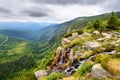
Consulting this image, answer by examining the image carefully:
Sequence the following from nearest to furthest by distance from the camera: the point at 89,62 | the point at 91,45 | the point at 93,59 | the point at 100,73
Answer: the point at 100,73
the point at 89,62
the point at 93,59
the point at 91,45

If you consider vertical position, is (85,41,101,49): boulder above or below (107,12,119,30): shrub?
below

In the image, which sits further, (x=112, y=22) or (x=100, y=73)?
(x=112, y=22)

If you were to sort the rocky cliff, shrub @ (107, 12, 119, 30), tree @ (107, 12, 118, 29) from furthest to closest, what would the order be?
tree @ (107, 12, 118, 29) → shrub @ (107, 12, 119, 30) → the rocky cliff

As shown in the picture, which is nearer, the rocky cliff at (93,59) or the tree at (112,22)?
the rocky cliff at (93,59)

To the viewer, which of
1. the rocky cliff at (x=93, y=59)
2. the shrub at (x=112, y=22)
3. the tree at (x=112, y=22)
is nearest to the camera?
the rocky cliff at (x=93, y=59)

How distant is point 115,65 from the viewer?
21.5 m

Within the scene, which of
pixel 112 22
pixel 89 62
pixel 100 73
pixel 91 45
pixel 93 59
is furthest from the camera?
pixel 112 22

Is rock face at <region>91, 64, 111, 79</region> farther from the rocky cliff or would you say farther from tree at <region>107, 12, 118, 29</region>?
tree at <region>107, 12, 118, 29</region>

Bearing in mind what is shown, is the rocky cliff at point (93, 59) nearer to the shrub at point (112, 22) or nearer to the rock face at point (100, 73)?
the rock face at point (100, 73)

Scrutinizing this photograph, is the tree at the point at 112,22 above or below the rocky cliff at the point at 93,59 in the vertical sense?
above

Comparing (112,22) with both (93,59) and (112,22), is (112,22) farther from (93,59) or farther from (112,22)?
(93,59)

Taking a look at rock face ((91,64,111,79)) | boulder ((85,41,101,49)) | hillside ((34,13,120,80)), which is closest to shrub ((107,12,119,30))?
hillside ((34,13,120,80))

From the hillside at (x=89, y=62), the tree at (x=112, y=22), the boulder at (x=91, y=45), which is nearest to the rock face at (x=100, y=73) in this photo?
the hillside at (x=89, y=62)

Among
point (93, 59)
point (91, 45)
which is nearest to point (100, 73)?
point (93, 59)
